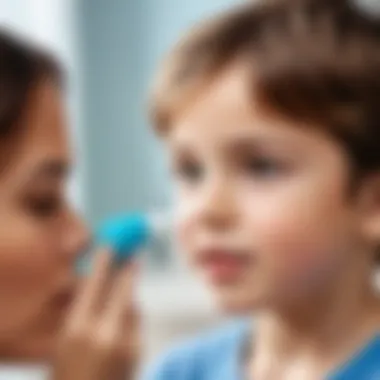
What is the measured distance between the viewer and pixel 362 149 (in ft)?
1.54

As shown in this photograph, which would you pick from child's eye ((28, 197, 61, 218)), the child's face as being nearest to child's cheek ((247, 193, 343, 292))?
the child's face

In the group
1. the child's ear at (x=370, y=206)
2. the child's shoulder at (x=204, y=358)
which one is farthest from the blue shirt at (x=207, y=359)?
the child's ear at (x=370, y=206)

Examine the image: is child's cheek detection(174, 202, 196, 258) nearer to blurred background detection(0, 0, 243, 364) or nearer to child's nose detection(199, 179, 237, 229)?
child's nose detection(199, 179, 237, 229)

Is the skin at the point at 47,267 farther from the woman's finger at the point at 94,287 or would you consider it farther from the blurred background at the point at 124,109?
the blurred background at the point at 124,109

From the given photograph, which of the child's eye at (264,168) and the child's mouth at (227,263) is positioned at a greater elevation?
the child's eye at (264,168)

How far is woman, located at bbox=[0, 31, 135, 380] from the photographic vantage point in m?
0.45

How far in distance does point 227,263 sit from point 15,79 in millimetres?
141

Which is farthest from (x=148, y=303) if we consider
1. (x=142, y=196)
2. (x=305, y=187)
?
(x=305, y=187)

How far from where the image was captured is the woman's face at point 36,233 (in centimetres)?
45

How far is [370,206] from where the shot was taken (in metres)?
0.48

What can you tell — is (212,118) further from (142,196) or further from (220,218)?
(142,196)

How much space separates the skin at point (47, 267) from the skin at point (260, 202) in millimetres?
60

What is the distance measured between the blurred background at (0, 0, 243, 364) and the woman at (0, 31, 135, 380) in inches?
4.9

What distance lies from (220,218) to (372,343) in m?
0.12
